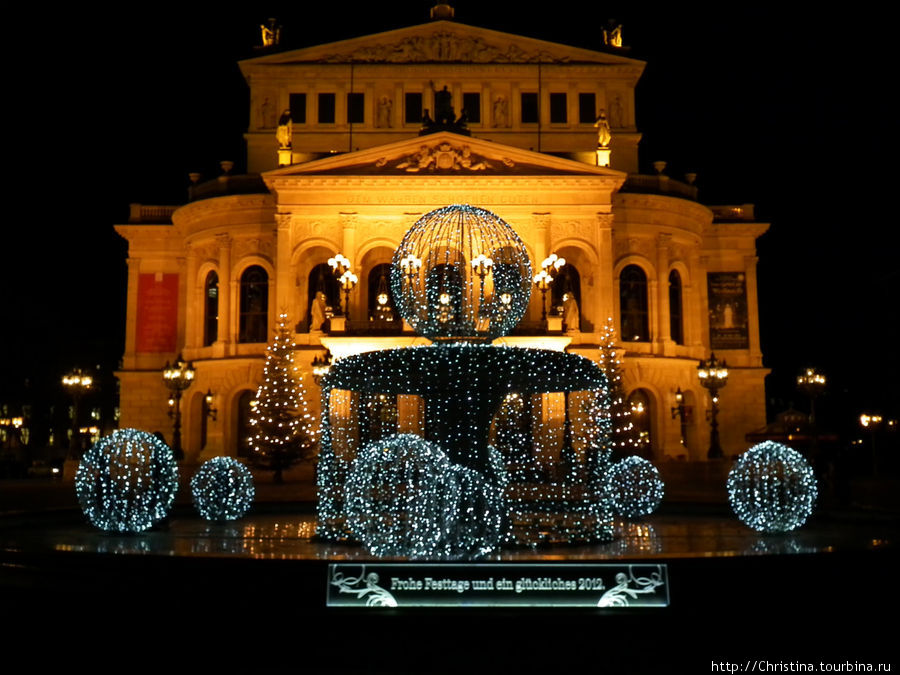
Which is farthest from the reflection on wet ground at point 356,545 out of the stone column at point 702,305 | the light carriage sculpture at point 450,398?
the stone column at point 702,305

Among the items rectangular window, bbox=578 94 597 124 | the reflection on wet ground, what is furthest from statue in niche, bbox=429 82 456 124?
the reflection on wet ground

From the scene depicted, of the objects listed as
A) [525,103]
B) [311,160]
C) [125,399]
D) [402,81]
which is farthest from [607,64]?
[125,399]

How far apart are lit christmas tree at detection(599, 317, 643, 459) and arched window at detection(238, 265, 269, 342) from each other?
14.7m

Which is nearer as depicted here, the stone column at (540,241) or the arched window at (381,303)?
the arched window at (381,303)

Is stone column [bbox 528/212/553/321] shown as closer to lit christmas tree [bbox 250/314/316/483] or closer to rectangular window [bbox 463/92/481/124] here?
rectangular window [bbox 463/92/481/124]

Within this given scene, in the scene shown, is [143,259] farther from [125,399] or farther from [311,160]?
[311,160]

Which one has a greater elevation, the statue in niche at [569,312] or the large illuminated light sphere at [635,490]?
the statue in niche at [569,312]

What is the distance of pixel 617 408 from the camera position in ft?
112

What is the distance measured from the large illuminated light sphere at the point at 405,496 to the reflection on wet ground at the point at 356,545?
366mm

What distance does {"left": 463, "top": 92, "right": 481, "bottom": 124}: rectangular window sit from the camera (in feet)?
147

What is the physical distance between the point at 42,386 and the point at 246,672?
60.8 m

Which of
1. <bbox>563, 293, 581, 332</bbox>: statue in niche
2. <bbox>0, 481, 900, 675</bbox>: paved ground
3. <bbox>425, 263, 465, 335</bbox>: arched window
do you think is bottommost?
<bbox>0, 481, 900, 675</bbox>: paved ground

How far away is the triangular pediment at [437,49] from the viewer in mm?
44406

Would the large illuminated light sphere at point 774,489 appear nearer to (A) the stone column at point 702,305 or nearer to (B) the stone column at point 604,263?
(B) the stone column at point 604,263
